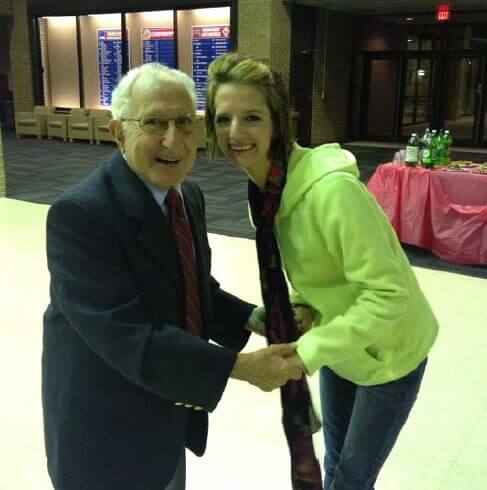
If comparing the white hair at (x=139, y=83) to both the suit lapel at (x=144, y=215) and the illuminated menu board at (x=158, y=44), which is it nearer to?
the suit lapel at (x=144, y=215)

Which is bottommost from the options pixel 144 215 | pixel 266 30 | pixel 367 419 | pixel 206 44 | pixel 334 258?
pixel 367 419

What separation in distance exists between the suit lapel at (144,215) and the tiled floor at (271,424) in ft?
4.39

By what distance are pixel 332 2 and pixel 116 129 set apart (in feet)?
39.7

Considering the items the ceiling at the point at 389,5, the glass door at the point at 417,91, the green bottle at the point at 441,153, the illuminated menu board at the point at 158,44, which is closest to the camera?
the green bottle at the point at 441,153

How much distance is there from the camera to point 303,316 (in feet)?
5.04

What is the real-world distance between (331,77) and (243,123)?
42.9 ft

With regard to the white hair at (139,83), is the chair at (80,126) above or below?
below

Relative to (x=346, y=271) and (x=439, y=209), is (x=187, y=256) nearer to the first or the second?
(x=346, y=271)

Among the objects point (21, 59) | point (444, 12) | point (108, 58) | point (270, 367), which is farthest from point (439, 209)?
point (21, 59)

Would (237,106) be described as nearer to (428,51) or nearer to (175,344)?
(175,344)

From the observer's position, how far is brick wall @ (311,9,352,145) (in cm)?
1316

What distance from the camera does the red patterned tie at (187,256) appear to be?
1.26m

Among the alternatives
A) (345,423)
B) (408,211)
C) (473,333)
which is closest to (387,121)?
(408,211)

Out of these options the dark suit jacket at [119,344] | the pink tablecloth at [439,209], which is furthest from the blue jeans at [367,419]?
the pink tablecloth at [439,209]
